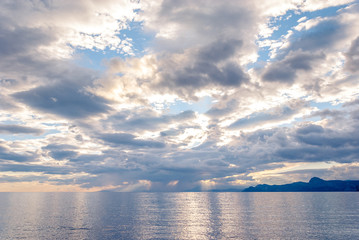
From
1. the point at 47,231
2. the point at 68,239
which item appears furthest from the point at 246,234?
the point at 47,231

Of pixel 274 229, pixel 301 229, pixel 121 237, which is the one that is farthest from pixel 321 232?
pixel 121 237

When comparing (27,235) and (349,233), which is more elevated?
(27,235)

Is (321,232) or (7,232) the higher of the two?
(7,232)

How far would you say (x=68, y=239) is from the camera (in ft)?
237

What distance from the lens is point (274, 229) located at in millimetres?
86562

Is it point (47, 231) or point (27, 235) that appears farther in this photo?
point (47, 231)

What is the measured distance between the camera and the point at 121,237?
248 ft

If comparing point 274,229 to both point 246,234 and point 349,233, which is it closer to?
point 246,234

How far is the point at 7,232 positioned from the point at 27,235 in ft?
36.2

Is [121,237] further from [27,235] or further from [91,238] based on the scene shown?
[27,235]

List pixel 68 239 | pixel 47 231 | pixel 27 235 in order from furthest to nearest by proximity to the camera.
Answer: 1. pixel 47 231
2. pixel 27 235
3. pixel 68 239

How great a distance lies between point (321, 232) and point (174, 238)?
5038 cm

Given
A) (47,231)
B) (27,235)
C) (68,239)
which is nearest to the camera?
(68,239)

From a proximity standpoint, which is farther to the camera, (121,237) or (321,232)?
(321,232)
